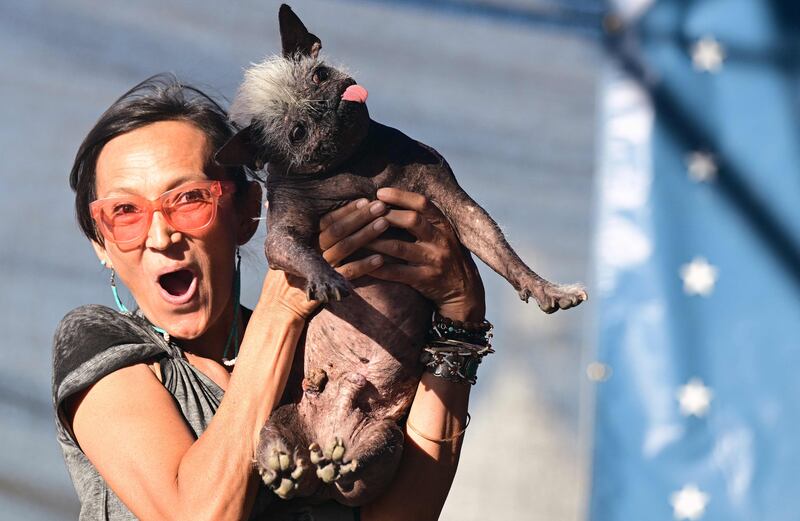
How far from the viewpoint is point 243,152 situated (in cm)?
160

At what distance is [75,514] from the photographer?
250 cm

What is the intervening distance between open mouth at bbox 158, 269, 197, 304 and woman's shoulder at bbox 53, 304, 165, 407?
0.07 m

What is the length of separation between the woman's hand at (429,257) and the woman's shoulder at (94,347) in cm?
44

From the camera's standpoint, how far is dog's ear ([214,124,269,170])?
158cm

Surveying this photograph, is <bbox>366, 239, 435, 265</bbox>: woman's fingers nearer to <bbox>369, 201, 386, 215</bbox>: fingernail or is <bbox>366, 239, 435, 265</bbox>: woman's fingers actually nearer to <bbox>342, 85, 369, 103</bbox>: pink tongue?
<bbox>369, 201, 386, 215</bbox>: fingernail

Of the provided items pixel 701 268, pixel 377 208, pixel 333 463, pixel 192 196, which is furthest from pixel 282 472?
pixel 701 268

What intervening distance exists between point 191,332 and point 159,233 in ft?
0.62

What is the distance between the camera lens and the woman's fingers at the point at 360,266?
1592 mm

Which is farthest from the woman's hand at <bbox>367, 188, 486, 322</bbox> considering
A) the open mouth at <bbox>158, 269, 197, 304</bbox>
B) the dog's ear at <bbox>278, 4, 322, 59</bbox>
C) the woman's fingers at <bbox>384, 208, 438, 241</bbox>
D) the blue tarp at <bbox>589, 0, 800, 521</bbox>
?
the blue tarp at <bbox>589, 0, 800, 521</bbox>

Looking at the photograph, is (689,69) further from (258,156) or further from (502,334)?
(258,156)

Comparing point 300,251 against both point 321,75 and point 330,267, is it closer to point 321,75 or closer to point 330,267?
point 330,267

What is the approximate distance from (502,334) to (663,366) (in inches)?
18.7

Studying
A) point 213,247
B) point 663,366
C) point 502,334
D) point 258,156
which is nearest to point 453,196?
point 258,156

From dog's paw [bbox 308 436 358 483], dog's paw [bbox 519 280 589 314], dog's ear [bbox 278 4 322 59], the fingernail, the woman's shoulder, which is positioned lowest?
dog's paw [bbox 308 436 358 483]
